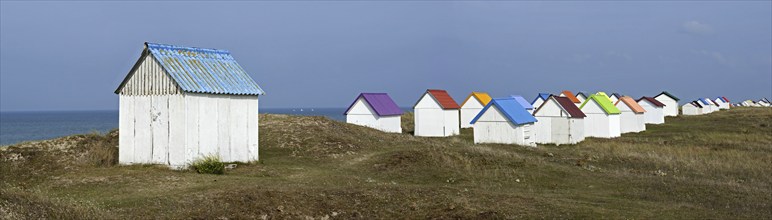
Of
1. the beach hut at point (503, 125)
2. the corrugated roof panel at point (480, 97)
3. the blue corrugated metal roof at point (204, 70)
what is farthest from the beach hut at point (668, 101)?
the blue corrugated metal roof at point (204, 70)

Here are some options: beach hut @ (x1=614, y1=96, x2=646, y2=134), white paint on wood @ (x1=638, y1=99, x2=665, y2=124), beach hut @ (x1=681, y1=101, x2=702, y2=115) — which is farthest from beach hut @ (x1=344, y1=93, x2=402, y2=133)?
beach hut @ (x1=681, y1=101, x2=702, y2=115)

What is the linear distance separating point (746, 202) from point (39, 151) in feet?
87.1

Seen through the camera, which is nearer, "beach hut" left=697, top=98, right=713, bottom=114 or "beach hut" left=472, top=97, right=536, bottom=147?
"beach hut" left=472, top=97, right=536, bottom=147

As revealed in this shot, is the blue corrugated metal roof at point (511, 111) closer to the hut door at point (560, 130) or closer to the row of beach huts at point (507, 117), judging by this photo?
the row of beach huts at point (507, 117)

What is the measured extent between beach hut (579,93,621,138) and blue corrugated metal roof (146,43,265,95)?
36.7m

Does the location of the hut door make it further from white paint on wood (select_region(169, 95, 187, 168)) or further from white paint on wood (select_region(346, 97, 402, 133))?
white paint on wood (select_region(169, 95, 187, 168))

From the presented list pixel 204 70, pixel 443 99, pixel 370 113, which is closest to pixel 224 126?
pixel 204 70

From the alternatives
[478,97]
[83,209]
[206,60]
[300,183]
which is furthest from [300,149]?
[478,97]

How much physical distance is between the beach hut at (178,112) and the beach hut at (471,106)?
41.3 m

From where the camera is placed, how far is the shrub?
26266mm

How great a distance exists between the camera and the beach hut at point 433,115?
5853cm

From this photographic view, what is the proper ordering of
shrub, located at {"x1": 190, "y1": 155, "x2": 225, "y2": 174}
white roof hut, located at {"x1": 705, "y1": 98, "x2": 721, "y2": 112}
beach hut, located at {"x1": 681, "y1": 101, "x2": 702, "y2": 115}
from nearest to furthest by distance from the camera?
1. shrub, located at {"x1": 190, "y1": 155, "x2": 225, "y2": 174}
2. beach hut, located at {"x1": 681, "y1": 101, "x2": 702, "y2": 115}
3. white roof hut, located at {"x1": 705, "y1": 98, "x2": 721, "y2": 112}

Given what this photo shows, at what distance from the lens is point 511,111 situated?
155ft

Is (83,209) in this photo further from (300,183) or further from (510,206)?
(510,206)
